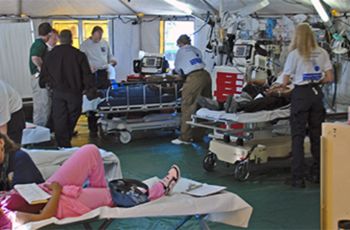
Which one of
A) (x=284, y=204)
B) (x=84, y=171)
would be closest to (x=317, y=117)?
(x=284, y=204)

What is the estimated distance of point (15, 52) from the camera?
971 cm

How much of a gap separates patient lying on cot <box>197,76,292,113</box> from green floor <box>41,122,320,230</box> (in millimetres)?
693

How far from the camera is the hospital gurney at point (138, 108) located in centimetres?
812

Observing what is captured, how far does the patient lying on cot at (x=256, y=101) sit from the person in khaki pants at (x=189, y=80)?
4.62 ft

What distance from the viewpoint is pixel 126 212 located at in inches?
137

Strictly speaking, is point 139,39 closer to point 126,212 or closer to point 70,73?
point 70,73

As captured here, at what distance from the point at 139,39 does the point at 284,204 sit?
21.0 ft

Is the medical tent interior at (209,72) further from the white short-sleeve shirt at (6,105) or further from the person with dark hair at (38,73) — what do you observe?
the white short-sleeve shirt at (6,105)

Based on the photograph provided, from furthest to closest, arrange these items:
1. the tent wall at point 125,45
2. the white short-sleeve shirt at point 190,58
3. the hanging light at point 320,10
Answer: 1. the tent wall at point 125,45
2. the hanging light at point 320,10
3. the white short-sleeve shirt at point 190,58

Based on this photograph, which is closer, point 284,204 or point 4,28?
point 284,204

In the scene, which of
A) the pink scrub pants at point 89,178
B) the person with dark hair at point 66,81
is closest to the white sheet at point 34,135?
the person with dark hair at point 66,81

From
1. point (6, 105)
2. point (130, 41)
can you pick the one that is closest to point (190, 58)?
point (130, 41)

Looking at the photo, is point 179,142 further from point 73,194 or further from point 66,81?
point 73,194

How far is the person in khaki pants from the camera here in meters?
7.93
